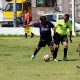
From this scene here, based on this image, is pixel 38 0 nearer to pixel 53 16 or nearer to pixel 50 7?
pixel 50 7

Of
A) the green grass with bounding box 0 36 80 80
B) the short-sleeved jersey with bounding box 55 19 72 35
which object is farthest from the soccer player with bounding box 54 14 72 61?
the green grass with bounding box 0 36 80 80

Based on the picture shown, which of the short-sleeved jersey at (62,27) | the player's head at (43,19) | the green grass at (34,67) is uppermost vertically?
the player's head at (43,19)

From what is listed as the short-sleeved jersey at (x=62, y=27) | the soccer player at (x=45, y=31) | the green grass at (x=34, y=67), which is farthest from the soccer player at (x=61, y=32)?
the green grass at (x=34, y=67)

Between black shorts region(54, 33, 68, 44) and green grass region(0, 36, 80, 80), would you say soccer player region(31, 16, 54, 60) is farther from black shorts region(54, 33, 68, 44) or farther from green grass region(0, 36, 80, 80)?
green grass region(0, 36, 80, 80)

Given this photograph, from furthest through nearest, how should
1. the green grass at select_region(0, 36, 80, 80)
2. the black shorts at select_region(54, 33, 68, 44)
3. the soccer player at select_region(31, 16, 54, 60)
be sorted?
the black shorts at select_region(54, 33, 68, 44)
the soccer player at select_region(31, 16, 54, 60)
the green grass at select_region(0, 36, 80, 80)

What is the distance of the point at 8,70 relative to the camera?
52.1 feet

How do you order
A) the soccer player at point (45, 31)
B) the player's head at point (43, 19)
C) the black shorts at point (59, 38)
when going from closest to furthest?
the player's head at point (43, 19) → the soccer player at point (45, 31) → the black shorts at point (59, 38)

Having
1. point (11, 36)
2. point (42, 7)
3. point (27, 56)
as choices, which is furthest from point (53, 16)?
point (27, 56)

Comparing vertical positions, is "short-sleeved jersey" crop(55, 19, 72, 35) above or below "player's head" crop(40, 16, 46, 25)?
below

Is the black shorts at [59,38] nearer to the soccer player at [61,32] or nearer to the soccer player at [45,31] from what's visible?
the soccer player at [61,32]

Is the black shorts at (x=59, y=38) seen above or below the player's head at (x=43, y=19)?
below

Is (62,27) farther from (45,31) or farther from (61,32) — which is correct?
(45,31)

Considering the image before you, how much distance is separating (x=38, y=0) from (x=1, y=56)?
45044 millimetres

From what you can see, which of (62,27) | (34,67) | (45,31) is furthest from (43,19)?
(34,67)
